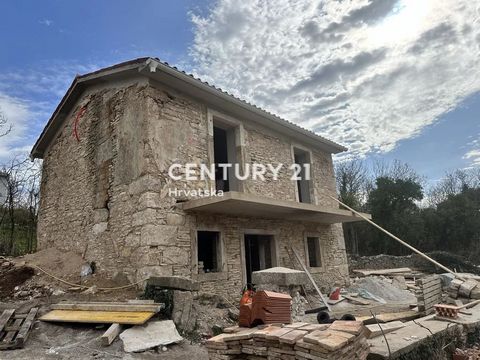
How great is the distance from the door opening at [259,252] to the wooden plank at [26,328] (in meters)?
5.56

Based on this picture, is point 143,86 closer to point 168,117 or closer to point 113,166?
point 168,117

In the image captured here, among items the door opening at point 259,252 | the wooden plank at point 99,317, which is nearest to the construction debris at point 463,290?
the door opening at point 259,252

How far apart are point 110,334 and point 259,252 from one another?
5.76 metres

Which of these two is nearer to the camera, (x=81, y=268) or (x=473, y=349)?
(x=473, y=349)

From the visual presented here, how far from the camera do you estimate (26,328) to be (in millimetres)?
5500

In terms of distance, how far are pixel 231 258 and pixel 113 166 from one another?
3727 millimetres

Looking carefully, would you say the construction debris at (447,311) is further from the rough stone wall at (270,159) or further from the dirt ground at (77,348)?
the rough stone wall at (270,159)

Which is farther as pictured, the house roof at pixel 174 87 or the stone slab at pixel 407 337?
the house roof at pixel 174 87

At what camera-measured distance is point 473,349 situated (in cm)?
598

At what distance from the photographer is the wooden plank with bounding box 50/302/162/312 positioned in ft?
19.0

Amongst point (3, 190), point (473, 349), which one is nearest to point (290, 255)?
point (473, 349)

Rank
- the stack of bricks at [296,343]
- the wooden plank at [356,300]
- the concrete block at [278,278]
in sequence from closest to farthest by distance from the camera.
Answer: the stack of bricks at [296,343]
the concrete block at [278,278]
the wooden plank at [356,300]

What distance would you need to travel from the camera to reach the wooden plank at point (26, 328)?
509 cm

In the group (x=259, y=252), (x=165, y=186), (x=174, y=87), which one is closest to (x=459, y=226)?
(x=259, y=252)
